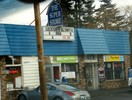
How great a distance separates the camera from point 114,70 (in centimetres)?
2823

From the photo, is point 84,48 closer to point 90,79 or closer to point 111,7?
point 90,79

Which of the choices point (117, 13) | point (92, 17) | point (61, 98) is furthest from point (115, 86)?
point (117, 13)

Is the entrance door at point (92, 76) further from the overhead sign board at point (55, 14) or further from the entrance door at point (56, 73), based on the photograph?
the overhead sign board at point (55, 14)

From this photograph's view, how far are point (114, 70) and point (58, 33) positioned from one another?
7.51 meters

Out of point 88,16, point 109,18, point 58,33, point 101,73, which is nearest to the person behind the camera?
point 58,33

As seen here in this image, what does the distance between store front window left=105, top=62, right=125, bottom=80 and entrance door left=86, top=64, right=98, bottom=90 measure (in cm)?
123

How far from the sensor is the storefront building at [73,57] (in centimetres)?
2062

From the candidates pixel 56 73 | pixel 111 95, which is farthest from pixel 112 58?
pixel 56 73

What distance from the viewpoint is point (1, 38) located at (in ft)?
64.5

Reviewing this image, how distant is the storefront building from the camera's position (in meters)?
20.6

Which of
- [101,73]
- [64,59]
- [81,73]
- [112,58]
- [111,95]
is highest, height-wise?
[64,59]

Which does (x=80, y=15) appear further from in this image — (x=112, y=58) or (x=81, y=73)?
(x=81, y=73)

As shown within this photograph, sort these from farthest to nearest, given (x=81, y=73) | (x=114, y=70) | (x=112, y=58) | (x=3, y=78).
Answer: (x=114, y=70), (x=112, y=58), (x=81, y=73), (x=3, y=78)

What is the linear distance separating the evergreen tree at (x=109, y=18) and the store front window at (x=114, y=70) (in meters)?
33.2
